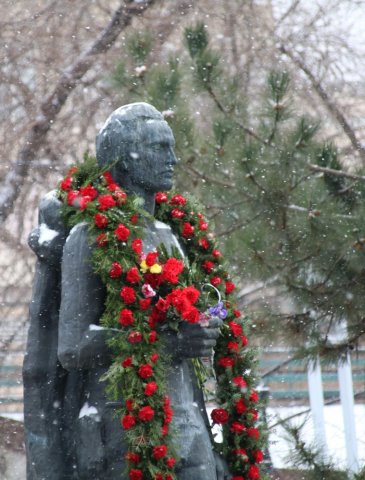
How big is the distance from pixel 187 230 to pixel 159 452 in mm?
982

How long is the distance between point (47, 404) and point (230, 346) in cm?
73

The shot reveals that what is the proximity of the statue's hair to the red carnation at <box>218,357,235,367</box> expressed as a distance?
0.86m

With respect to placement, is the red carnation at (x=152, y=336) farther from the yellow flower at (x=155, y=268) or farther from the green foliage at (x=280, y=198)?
the green foliage at (x=280, y=198)

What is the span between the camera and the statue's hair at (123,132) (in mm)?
3258

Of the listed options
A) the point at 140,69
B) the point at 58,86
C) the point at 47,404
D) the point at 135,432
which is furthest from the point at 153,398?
the point at 58,86

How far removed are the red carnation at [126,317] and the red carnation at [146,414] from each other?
0.29 meters

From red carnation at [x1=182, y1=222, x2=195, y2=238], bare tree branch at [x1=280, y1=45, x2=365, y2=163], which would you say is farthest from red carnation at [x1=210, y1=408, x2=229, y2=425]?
bare tree branch at [x1=280, y1=45, x2=365, y2=163]

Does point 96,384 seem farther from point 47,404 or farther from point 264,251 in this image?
point 264,251

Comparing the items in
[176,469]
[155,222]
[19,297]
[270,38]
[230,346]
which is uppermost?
[270,38]

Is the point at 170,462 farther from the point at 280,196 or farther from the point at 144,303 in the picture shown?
the point at 280,196

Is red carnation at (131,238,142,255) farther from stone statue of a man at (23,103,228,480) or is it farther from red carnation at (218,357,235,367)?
red carnation at (218,357,235,367)

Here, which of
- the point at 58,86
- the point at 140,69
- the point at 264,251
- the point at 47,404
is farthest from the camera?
the point at 58,86

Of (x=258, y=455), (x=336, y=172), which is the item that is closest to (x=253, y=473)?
(x=258, y=455)

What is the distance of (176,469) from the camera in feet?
10.1
